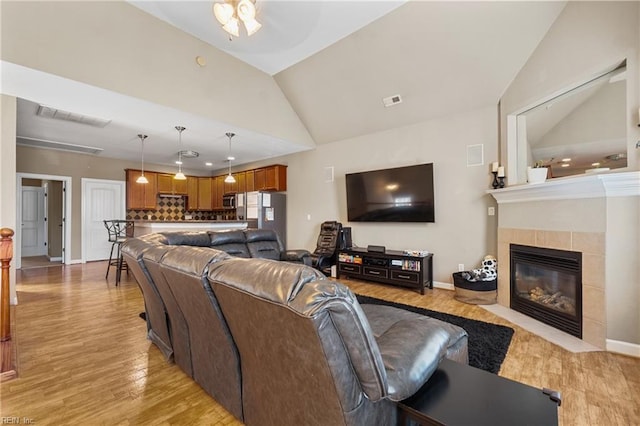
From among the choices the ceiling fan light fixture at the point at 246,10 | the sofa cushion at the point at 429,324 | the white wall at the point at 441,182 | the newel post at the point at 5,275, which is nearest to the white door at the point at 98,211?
the newel post at the point at 5,275

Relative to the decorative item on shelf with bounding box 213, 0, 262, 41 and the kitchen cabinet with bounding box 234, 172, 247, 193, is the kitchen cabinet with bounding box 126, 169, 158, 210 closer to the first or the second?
the kitchen cabinet with bounding box 234, 172, 247, 193

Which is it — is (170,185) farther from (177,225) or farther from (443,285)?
(443,285)

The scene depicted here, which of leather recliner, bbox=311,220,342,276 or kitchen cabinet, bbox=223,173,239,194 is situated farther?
kitchen cabinet, bbox=223,173,239,194

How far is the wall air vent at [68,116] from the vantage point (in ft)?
13.3

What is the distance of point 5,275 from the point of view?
228 cm

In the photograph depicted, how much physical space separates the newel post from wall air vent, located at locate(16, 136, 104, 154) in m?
4.71

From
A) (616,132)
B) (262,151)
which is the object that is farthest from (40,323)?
(616,132)

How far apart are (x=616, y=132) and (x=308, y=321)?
342cm

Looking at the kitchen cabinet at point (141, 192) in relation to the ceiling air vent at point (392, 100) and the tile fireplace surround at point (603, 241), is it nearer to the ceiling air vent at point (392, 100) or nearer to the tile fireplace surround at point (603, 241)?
the ceiling air vent at point (392, 100)

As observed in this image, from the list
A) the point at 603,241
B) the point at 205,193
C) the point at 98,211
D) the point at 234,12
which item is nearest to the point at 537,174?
the point at 603,241

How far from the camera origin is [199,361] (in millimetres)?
1812

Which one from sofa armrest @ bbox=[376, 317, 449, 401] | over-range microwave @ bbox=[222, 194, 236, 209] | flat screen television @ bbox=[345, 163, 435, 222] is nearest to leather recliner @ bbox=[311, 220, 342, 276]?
flat screen television @ bbox=[345, 163, 435, 222]

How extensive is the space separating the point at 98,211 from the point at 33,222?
2.62 m

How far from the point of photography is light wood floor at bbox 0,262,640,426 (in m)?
1.64
